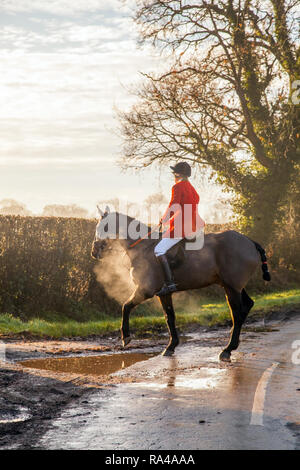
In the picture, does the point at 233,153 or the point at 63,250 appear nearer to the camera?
the point at 63,250

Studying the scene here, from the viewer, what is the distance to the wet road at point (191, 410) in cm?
511

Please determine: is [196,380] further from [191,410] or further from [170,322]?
[170,322]

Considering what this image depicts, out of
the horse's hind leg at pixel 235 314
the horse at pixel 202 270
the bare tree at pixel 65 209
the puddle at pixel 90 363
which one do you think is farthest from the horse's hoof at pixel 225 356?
the bare tree at pixel 65 209

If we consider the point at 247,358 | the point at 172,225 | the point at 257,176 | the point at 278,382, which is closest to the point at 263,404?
the point at 278,382

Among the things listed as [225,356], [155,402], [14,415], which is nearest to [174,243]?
[225,356]

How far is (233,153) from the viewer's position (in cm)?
2561

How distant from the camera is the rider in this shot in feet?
33.5

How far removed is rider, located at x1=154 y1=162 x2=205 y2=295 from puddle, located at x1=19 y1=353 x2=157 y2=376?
125 cm

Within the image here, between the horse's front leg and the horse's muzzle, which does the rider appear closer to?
the horse's front leg

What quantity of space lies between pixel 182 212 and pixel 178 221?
19 centimetres

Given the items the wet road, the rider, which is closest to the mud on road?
the wet road

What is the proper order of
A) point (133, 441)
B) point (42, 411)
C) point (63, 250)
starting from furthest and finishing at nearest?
point (63, 250)
point (42, 411)
point (133, 441)
